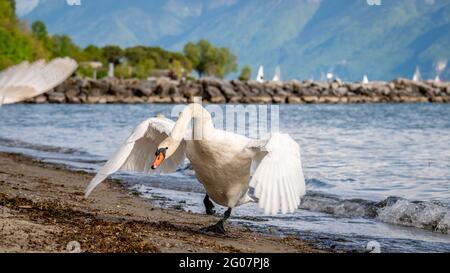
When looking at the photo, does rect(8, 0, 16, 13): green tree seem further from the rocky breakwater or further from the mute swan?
the mute swan

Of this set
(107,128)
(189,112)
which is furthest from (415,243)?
(107,128)

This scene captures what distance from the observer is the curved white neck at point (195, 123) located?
968 centimetres

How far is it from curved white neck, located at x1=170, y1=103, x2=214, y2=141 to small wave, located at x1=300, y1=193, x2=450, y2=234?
428 centimetres

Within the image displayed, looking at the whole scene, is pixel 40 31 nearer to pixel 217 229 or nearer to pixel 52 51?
pixel 52 51

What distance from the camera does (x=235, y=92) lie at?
9350 cm

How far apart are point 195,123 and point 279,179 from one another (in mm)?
1711

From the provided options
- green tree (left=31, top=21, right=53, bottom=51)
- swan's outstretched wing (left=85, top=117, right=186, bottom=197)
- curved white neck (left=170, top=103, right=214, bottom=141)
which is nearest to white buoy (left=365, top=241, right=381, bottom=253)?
curved white neck (left=170, top=103, right=214, bottom=141)

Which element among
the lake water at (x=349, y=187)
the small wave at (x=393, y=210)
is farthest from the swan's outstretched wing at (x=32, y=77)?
the small wave at (x=393, y=210)

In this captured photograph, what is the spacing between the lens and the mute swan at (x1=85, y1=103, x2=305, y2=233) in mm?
8523

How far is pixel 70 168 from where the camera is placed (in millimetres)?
19938

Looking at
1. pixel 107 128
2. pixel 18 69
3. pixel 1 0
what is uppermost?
pixel 1 0

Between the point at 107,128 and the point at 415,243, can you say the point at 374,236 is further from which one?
the point at 107,128

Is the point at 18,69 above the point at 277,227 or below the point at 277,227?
above
